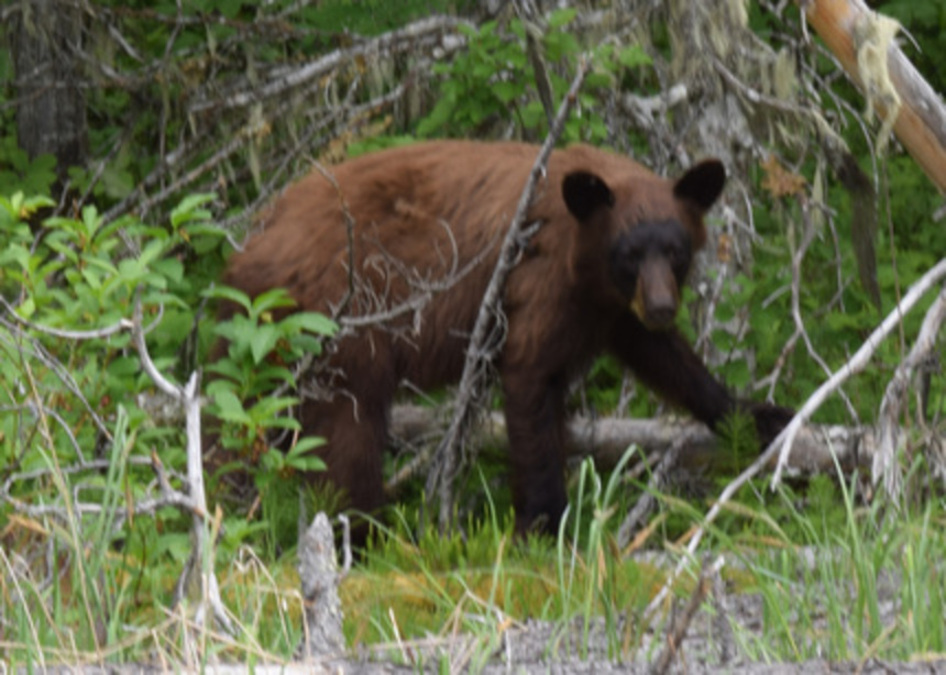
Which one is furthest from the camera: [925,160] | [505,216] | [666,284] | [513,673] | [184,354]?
[184,354]

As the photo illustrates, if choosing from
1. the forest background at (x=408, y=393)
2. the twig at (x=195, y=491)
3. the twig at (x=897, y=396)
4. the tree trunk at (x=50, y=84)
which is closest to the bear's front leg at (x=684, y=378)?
the forest background at (x=408, y=393)

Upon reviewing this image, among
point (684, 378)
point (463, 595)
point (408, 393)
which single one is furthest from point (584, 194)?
point (463, 595)

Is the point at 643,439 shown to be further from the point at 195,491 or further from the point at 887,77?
the point at 195,491

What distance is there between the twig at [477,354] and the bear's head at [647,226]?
207 millimetres

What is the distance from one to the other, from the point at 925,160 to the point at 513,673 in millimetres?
2491

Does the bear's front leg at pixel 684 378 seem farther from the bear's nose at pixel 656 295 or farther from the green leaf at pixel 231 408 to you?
the green leaf at pixel 231 408

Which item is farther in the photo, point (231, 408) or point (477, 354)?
point (477, 354)

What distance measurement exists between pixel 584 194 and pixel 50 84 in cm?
301

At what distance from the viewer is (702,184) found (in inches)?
244

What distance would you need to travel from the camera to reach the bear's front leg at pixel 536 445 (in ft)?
20.8

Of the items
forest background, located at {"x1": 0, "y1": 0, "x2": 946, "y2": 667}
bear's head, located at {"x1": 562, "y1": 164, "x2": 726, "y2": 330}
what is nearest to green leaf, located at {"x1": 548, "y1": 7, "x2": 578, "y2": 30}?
forest background, located at {"x1": 0, "y1": 0, "x2": 946, "y2": 667}

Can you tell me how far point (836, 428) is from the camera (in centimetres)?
635

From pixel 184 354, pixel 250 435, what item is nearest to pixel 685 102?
pixel 184 354

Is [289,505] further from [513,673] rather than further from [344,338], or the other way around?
[513,673]
